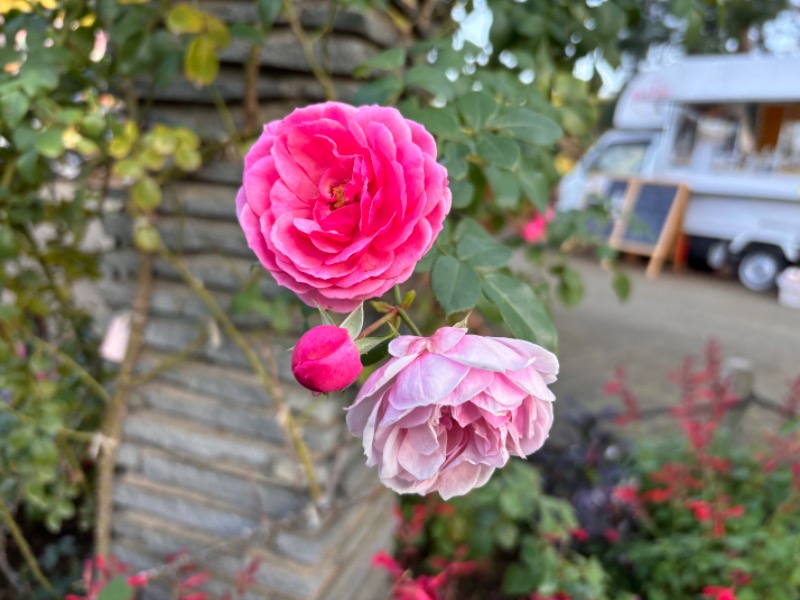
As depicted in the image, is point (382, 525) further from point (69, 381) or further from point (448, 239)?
point (448, 239)

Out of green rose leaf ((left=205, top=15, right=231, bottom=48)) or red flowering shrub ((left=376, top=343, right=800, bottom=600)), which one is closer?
green rose leaf ((left=205, top=15, right=231, bottom=48))

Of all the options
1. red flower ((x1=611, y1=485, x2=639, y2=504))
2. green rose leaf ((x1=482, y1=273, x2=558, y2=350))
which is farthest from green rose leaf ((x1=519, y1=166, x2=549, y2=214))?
red flower ((x1=611, y1=485, x2=639, y2=504))

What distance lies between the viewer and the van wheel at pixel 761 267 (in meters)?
6.25

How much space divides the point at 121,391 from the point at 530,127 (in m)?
1.19

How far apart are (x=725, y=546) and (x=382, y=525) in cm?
94

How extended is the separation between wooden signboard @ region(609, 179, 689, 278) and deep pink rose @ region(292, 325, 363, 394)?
256 inches

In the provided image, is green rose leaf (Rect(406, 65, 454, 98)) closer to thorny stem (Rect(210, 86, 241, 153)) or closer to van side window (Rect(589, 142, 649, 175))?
thorny stem (Rect(210, 86, 241, 153))

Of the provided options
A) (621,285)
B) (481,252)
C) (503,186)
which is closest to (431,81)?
(503,186)

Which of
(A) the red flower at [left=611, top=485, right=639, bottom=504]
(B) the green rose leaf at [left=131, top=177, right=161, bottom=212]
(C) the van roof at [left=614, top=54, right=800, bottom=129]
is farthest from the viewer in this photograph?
(C) the van roof at [left=614, top=54, right=800, bottom=129]

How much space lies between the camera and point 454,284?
0.55 meters

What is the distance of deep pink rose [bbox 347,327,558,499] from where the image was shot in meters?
0.39

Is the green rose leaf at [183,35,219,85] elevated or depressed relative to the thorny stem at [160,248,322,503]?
elevated

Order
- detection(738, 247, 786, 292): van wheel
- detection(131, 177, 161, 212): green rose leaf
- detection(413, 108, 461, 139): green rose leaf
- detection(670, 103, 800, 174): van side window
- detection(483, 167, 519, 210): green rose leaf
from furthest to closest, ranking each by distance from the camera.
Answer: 1. detection(738, 247, 786, 292): van wheel
2. detection(670, 103, 800, 174): van side window
3. detection(131, 177, 161, 212): green rose leaf
4. detection(483, 167, 519, 210): green rose leaf
5. detection(413, 108, 461, 139): green rose leaf

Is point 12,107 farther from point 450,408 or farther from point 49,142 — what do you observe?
point 450,408
